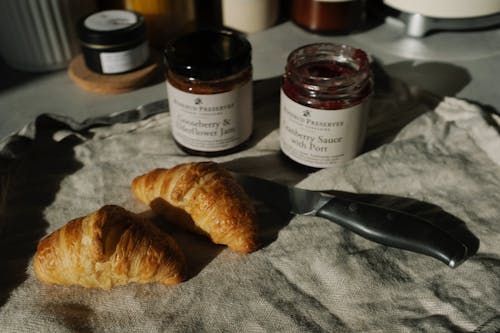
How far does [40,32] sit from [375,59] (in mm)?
714

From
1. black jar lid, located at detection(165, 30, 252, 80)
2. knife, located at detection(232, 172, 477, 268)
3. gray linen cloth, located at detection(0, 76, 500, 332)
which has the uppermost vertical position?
black jar lid, located at detection(165, 30, 252, 80)

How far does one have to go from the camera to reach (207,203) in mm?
804

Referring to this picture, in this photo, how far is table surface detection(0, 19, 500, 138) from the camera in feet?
3.68

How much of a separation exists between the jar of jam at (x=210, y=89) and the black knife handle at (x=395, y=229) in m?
0.23

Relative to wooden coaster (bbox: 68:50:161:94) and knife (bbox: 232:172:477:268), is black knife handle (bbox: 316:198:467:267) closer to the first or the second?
knife (bbox: 232:172:477:268)

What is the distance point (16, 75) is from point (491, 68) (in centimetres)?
104

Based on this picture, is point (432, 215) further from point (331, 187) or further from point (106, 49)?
point (106, 49)

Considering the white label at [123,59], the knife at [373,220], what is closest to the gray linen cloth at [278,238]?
the knife at [373,220]

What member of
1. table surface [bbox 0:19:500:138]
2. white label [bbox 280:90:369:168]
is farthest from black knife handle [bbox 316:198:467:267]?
table surface [bbox 0:19:500:138]

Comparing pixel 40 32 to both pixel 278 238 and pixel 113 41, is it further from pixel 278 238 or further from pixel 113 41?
pixel 278 238

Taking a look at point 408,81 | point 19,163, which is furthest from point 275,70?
point 19,163

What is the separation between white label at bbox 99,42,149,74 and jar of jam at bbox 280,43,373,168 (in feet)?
1.17

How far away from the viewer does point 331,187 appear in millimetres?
935

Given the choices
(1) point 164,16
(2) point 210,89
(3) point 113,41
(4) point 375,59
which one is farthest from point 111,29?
(4) point 375,59
